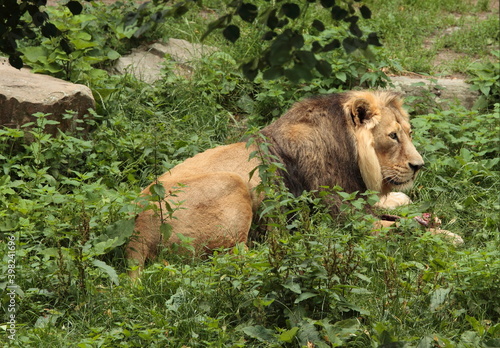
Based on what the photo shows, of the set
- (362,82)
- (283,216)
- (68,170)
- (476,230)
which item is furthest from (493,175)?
(68,170)

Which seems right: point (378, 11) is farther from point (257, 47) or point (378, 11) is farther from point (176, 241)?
point (176, 241)

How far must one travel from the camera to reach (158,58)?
8.58 meters

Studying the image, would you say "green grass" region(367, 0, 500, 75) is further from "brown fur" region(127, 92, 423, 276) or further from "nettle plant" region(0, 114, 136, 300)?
"nettle plant" region(0, 114, 136, 300)

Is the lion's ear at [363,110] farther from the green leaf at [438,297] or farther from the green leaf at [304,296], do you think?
the green leaf at [304,296]

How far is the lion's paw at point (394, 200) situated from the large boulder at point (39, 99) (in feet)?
9.58

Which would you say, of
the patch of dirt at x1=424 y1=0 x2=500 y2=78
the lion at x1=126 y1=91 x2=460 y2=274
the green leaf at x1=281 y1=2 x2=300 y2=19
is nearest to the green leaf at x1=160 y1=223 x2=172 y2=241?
the lion at x1=126 y1=91 x2=460 y2=274

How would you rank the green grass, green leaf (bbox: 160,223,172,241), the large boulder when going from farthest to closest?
1. the green grass
2. the large boulder
3. green leaf (bbox: 160,223,172,241)

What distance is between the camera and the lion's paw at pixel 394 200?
262 inches

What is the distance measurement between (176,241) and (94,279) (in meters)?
0.86

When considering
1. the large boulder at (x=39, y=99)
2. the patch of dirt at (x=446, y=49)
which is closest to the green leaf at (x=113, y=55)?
the large boulder at (x=39, y=99)

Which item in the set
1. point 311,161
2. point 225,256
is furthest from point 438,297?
point 311,161

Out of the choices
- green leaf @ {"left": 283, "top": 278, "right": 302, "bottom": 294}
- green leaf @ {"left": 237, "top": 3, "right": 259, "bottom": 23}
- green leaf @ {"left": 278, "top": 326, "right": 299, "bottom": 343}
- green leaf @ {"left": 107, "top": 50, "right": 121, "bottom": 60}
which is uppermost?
green leaf @ {"left": 237, "top": 3, "right": 259, "bottom": 23}

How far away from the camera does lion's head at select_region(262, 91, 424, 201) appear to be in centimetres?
600

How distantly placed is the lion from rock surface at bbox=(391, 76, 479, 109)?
177cm
